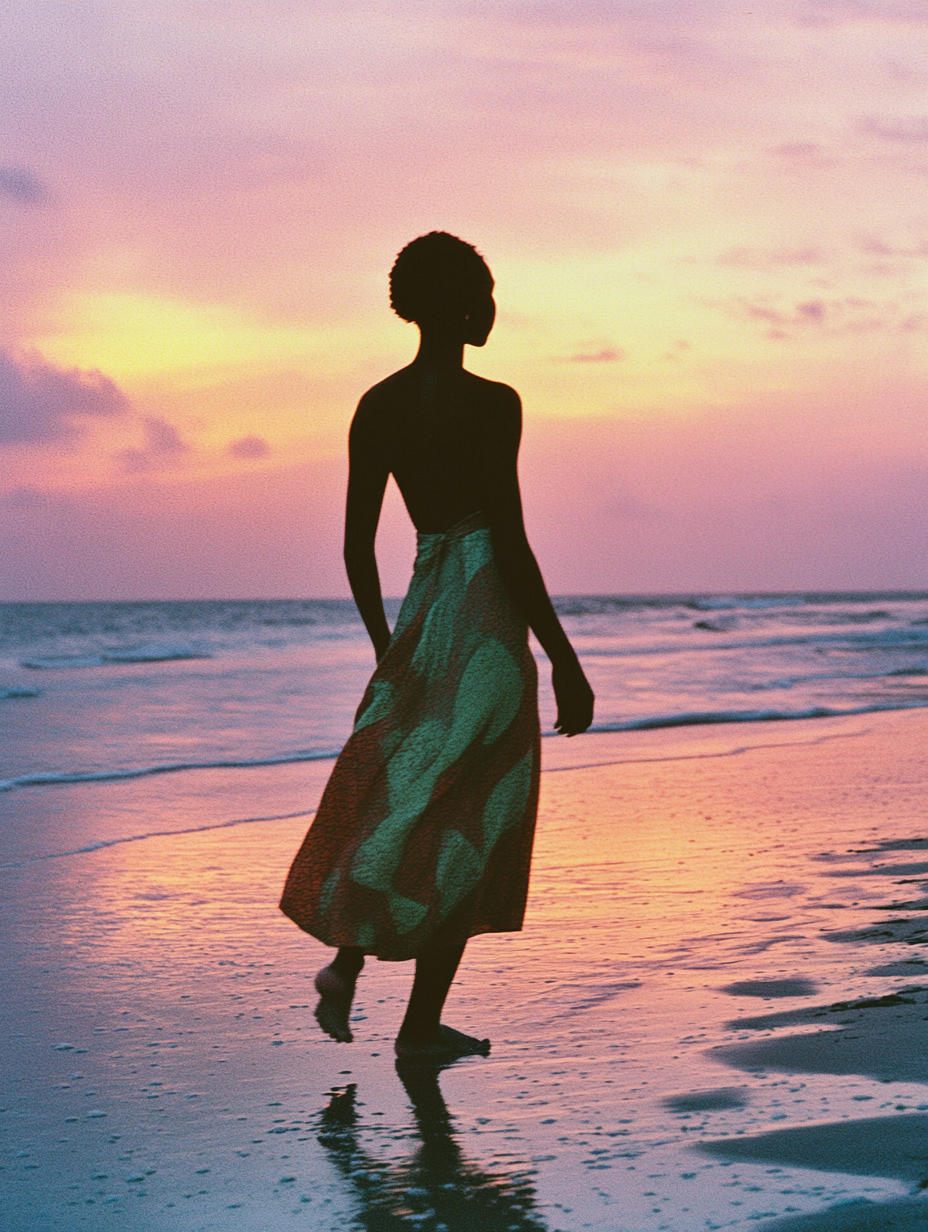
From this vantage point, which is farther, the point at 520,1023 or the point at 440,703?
the point at 520,1023

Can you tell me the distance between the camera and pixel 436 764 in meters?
2.82

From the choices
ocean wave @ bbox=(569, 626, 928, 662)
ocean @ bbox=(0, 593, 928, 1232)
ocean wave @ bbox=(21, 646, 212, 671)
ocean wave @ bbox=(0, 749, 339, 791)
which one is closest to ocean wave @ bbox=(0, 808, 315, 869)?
ocean @ bbox=(0, 593, 928, 1232)

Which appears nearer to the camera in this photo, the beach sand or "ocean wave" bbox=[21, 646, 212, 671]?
Answer: the beach sand

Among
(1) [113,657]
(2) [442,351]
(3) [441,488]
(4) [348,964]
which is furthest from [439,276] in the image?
(1) [113,657]

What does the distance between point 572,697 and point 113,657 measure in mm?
23285

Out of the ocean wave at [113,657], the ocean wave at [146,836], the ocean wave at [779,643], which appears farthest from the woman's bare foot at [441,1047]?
the ocean wave at [113,657]

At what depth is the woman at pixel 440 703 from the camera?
9.23 feet

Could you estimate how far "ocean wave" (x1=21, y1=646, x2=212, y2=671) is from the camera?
23.7 meters

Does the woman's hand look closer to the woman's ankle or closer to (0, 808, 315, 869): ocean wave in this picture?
the woman's ankle

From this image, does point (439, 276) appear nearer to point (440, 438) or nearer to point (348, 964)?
point (440, 438)

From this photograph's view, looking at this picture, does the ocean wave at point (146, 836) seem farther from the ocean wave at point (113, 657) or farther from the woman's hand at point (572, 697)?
the ocean wave at point (113, 657)

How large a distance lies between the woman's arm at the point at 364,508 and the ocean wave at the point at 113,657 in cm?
2028

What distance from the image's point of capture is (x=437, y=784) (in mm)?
2816

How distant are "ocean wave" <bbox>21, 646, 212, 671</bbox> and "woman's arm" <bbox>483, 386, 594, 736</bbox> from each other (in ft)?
67.2
